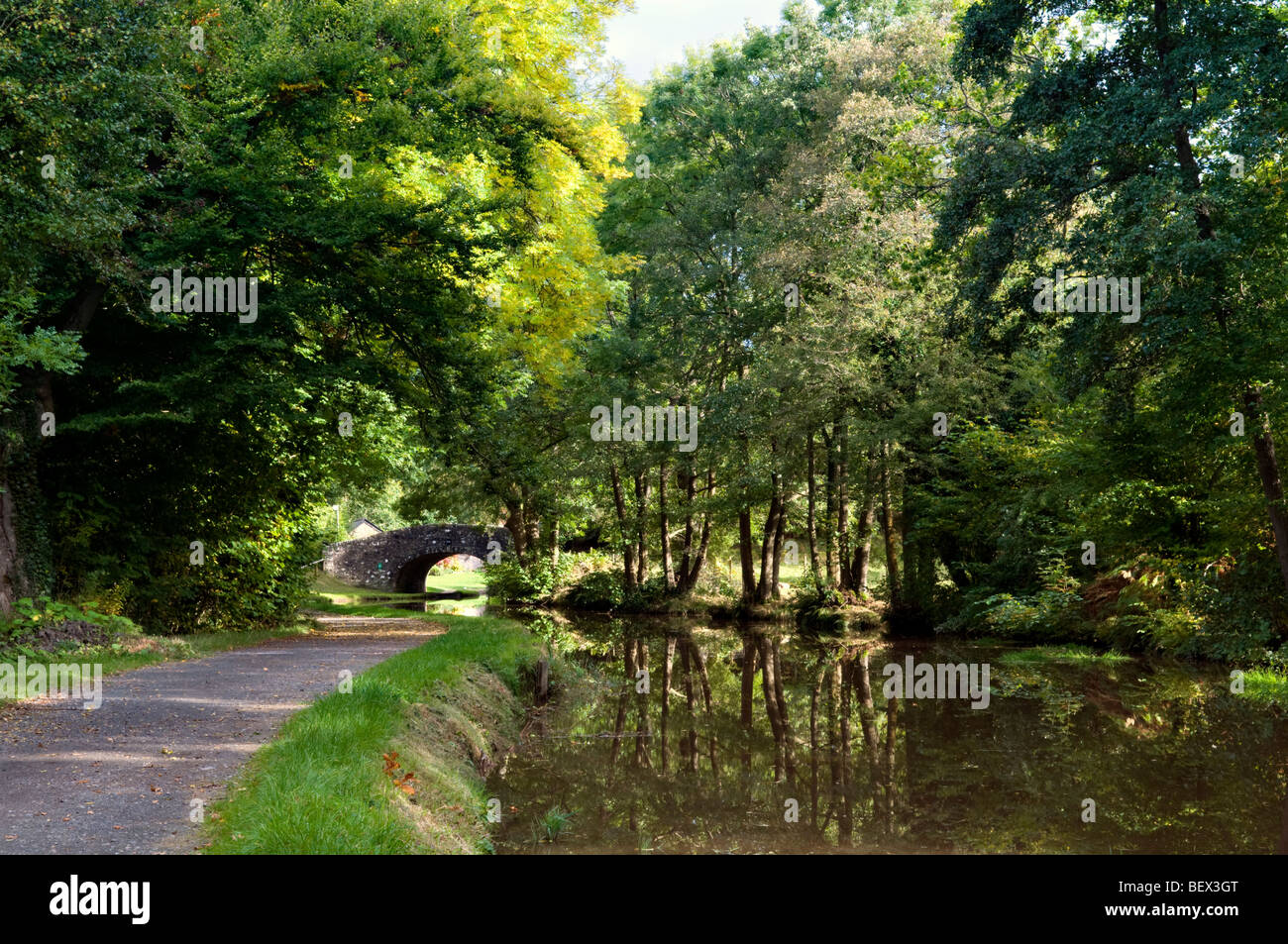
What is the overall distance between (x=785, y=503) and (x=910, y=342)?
6.76m

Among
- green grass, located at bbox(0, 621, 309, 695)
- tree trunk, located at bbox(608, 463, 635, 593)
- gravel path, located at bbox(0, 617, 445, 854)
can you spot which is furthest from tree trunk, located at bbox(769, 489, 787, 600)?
gravel path, located at bbox(0, 617, 445, 854)

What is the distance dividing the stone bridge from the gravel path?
106 feet

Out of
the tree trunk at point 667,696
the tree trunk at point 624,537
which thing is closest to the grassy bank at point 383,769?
the tree trunk at point 667,696

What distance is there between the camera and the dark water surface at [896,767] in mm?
8617

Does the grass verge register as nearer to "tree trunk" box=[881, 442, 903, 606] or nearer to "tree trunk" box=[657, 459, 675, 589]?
"tree trunk" box=[881, 442, 903, 606]

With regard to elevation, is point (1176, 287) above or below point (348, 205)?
below

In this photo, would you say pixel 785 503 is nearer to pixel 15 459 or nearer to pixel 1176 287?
pixel 1176 287

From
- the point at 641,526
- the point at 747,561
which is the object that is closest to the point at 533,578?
the point at 641,526

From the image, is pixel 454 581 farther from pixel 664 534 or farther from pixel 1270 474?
pixel 1270 474

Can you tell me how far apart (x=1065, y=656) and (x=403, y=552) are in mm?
34089

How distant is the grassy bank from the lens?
18.7 feet

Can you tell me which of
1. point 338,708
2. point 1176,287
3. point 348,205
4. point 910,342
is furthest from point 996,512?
point 338,708

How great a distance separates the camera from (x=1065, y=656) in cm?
2009

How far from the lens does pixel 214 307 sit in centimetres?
1362
